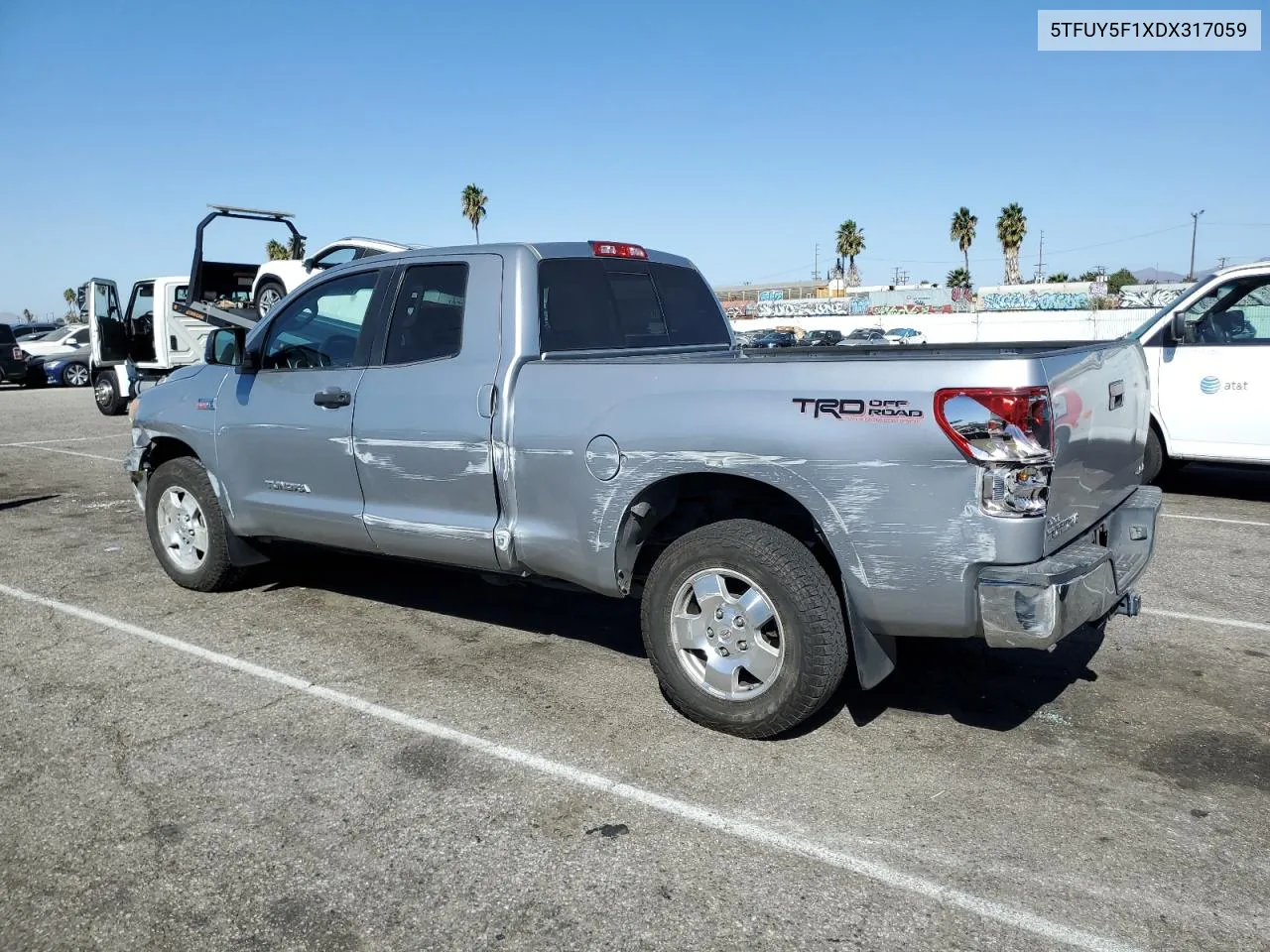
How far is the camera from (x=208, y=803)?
3.55 meters

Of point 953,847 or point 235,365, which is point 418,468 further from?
point 953,847

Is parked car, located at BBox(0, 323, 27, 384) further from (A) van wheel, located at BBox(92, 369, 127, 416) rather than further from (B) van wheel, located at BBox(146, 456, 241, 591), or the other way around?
(B) van wheel, located at BBox(146, 456, 241, 591)

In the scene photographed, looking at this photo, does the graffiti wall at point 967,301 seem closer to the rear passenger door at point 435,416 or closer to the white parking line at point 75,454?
the white parking line at point 75,454

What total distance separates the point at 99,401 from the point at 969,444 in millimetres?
19486

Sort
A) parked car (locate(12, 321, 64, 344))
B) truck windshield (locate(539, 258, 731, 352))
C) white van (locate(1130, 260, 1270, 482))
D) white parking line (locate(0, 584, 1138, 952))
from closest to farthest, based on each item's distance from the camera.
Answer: white parking line (locate(0, 584, 1138, 952)), truck windshield (locate(539, 258, 731, 352)), white van (locate(1130, 260, 1270, 482)), parked car (locate(12, 321, 64, 344))

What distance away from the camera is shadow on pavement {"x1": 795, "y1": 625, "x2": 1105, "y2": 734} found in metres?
4.31

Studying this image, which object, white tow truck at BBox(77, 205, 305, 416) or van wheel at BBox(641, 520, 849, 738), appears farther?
white tow truck at BBox(77, 205, 305, 416)

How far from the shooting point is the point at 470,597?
6.16 m

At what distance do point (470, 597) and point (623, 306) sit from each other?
206 cm

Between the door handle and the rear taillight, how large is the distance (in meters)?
2.95

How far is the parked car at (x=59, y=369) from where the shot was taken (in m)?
28.4

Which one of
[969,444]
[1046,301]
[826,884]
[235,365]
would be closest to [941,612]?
[969,444]

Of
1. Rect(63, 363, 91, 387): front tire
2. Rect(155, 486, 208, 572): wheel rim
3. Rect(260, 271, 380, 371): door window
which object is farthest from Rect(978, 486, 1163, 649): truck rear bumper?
Rect(63, 363, 91, 387): front tire

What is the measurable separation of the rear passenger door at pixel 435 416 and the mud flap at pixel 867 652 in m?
1.67
